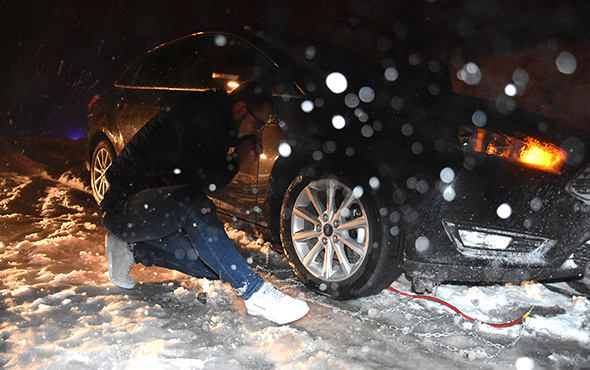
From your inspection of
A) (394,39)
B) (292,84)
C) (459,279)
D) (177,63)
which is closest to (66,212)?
(177,63)

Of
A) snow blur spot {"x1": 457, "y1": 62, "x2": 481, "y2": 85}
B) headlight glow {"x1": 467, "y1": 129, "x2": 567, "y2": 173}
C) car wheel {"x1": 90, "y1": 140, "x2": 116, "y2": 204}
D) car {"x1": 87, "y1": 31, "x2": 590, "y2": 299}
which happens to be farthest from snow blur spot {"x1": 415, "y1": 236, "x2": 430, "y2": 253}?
snow blur spot {"x1": 457, "y1": 62, "x2": 481, "y2": 85}

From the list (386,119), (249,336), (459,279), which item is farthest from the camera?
(386,119)

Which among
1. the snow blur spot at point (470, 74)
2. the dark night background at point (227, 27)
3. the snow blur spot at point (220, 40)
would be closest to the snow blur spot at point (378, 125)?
the dark night background at point (227, 27)

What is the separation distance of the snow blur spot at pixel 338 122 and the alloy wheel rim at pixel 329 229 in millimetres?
322

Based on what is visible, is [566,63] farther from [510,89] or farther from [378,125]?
[378,125]

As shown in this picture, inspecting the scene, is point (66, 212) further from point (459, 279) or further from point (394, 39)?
point (394, 39)

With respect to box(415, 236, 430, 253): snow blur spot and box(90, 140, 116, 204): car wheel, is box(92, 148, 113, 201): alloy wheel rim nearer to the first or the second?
box(90, 140, 116, 204): car wheel

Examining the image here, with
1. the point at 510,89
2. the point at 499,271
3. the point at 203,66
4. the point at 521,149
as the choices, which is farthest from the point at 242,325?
the point at 510,89

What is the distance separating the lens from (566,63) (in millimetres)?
6477

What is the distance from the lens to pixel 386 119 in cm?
273

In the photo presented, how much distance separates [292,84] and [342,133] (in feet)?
1.78

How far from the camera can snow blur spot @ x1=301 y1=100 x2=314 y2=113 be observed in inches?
117

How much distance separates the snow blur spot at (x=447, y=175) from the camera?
246 centimetres

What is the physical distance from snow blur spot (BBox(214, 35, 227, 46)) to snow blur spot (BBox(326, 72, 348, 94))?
104 centimetres
